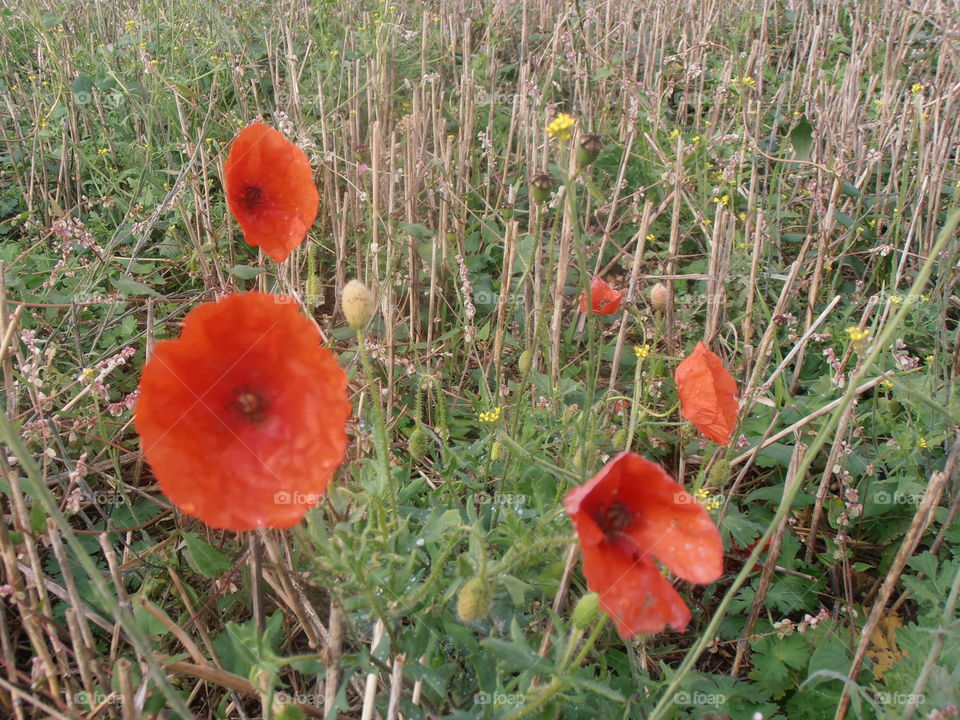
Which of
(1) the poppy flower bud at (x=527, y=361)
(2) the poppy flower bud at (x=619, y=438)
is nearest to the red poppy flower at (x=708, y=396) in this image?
(2) the poppy flower bud at (x=619, y=438)

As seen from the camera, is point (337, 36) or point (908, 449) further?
point (337, 36)

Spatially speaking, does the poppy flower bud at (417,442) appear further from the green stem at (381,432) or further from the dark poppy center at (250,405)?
the dark poppy center at (250,405)

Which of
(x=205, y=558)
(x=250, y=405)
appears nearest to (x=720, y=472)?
(x=250, y=405)

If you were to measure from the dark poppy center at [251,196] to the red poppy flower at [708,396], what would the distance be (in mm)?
1006

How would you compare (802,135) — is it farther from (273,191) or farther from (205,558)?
(205,558)

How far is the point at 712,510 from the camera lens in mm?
1759

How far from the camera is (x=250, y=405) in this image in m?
1.19

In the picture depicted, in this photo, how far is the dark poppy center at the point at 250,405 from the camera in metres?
1.18

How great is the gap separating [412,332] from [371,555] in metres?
1.11

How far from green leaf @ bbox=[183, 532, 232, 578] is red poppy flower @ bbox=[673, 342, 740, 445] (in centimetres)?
100

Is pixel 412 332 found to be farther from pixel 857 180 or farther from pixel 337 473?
pixel 857 180

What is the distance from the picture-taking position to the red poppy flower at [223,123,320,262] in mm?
1648

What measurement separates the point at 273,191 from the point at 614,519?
109 centimetres

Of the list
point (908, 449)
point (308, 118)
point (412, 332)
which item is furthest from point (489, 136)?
point (908, 449)
